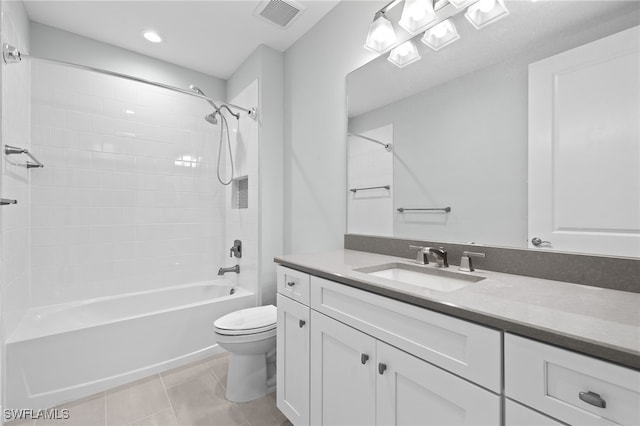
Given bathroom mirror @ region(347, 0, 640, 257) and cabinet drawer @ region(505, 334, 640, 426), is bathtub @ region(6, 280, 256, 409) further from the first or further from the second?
cabinet drawer @ region(505, 334, 640, 426)

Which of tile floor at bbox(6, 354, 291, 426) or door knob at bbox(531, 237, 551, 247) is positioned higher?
door knob at bbox(531, 237, 551, 247)

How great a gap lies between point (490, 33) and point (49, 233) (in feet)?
10.4

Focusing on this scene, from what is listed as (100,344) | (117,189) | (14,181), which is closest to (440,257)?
(100,344)

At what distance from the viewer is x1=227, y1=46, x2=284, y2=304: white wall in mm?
2428

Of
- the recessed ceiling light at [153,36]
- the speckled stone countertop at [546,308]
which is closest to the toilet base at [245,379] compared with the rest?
the speckled stone countertop at [546,308]

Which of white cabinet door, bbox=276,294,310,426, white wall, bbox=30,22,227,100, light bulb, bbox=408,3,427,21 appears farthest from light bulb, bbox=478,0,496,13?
white wall, bbox=30,22,227,100

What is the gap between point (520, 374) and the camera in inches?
25.3

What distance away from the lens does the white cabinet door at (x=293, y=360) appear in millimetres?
1330

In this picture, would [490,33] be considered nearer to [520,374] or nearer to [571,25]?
[571,25]

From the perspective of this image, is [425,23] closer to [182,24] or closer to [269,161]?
[269,161]

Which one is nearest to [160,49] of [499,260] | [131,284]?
[131,284]

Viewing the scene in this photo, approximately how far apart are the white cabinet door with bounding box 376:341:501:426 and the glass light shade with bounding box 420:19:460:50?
1.41m

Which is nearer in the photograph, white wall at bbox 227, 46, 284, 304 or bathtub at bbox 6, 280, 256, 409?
bathtub at bbox 6, 280, 256, 409

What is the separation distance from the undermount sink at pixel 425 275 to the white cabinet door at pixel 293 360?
0.41m
